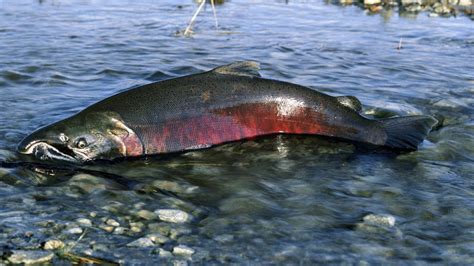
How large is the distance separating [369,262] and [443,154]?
220 cm

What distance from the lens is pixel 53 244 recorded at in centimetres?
355

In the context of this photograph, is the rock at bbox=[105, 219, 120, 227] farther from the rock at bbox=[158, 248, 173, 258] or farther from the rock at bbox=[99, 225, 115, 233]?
the rock at bbox=[158, 248, 173, 258]

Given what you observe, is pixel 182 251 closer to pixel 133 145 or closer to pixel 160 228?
pixel 160 228

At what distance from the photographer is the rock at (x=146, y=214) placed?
13.2 ft

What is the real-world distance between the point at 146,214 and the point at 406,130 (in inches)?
97.7

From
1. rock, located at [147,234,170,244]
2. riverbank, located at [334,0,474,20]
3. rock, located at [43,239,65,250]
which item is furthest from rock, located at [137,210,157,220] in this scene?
riverbank, located at [334,0,474,20]

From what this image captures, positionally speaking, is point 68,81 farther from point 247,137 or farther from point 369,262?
point 369,262

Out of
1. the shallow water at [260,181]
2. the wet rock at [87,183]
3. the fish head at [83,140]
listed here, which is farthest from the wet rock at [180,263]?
the fish head at [83,140]

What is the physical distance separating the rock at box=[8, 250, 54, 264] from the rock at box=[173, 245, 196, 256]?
2.12 feet

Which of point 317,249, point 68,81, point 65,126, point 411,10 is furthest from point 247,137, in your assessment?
point 411,10

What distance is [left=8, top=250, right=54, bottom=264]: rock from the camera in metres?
3.35

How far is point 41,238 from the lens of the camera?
3.62 metres

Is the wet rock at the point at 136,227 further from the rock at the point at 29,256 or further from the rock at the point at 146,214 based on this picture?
the rock at the point at 29,256

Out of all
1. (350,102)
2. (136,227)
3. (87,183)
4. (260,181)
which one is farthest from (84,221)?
(350,102)
